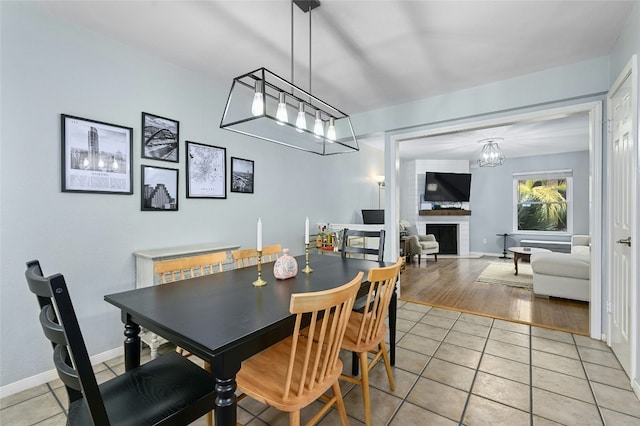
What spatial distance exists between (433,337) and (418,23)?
2654mm

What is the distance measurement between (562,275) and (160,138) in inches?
191

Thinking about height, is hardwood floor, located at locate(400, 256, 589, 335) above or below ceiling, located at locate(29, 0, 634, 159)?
below

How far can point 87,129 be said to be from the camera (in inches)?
88.3

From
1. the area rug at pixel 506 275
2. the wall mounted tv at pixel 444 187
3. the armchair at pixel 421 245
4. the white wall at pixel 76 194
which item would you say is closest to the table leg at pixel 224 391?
the white wall at pixel 76 194

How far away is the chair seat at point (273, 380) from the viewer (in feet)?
3.87

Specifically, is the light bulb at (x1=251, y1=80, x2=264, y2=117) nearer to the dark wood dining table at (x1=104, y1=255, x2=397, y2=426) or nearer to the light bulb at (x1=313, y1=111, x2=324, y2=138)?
the light bulb at (x1=313, y1=111, x2=324, y2=138)

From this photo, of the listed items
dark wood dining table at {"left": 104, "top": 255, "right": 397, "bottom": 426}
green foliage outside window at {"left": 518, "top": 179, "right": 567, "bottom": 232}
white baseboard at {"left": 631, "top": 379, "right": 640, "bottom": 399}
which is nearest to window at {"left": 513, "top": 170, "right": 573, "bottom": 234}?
green foliage outside window at {"left": 518, "top": 179, "right": 567, "bottom": 232}

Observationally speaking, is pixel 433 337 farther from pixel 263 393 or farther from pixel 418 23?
pixel 418 23

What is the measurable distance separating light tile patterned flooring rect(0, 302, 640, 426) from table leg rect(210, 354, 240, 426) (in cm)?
78

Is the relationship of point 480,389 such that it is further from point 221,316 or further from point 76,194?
point 76,194

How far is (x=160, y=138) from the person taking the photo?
2.68 metres

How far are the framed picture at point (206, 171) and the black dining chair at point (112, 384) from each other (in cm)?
187

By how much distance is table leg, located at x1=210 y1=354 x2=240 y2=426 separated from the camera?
3.34 ft

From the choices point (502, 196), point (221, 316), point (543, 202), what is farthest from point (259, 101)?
point (543, 202)
